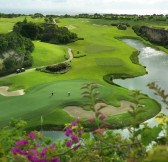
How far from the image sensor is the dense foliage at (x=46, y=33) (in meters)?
106

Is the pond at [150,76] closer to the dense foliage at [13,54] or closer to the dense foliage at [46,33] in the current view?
the dense foliage at [13,54]

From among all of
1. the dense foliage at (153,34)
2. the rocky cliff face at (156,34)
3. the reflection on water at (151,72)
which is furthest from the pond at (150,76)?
the rocky cliff face at (156,34)

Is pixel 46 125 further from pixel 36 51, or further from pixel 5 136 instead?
pixel 36 51

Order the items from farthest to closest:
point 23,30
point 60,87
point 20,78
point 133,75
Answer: point 23,30 → point 133,75 → point 20,78 → point 60,87

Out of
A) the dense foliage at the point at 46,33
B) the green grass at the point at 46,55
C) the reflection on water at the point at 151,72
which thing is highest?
the dense foliage at the point at 46,33

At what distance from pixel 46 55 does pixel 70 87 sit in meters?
29.5

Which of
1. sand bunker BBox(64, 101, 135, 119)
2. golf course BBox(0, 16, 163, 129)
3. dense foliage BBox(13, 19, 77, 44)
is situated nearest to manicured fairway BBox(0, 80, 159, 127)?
golf course BBox(0, 16, 163, 129)

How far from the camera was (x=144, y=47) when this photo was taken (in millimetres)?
108875

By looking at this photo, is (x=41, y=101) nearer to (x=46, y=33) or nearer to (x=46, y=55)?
(x=46, y=55)

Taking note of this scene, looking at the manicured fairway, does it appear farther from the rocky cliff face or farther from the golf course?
the rocky cliff face

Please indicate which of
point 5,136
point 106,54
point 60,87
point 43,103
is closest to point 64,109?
point 43,103

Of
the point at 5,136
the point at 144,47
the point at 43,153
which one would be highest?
the point at 43,153

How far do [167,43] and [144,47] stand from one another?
321 inches

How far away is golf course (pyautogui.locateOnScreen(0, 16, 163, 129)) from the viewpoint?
1697 inches
